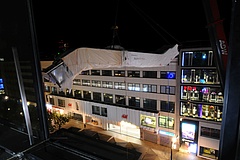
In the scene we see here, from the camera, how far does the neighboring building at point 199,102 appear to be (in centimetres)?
823

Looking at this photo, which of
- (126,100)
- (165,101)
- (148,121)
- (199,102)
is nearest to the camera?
(199,102)

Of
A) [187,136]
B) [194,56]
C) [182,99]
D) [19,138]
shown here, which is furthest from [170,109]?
[19,138]

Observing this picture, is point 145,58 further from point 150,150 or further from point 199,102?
point 150,150

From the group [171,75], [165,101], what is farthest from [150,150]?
[171,75]

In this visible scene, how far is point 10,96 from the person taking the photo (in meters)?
1.55

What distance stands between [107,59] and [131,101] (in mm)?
8694

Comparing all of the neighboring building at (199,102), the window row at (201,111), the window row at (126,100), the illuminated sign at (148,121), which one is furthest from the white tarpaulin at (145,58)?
the illuminated sign at (148,121)

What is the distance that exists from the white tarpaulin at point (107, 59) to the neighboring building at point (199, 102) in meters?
6.41

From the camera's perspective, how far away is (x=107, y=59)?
2.54 meters

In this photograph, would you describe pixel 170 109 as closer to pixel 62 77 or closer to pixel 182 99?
pixel 182 99

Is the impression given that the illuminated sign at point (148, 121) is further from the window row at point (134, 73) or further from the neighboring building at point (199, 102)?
the window row at point (134, 73)

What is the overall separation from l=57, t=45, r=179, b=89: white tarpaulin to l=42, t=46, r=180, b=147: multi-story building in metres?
6.67

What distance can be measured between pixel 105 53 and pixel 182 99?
25.8ft

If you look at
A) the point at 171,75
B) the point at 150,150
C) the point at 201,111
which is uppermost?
the point at 171,75
